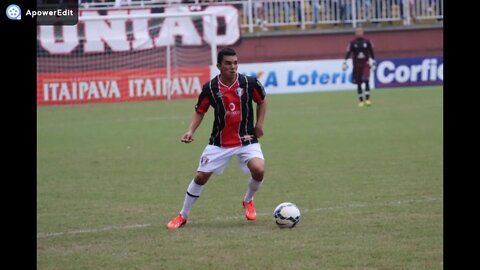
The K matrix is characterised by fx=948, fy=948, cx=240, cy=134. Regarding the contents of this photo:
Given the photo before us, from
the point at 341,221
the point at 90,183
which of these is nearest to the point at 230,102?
the point at 341,221

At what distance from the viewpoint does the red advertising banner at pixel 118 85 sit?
1206 inches

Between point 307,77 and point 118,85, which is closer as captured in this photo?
point 118,85

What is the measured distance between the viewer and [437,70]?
115 ft

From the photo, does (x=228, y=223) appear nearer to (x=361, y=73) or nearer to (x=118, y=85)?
(x=361, y=73)

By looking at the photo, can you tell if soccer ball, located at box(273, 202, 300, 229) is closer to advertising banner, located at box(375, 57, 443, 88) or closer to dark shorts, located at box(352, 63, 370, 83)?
dark shorts, located at box(352, 63, 370, 83)

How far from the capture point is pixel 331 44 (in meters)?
35.5

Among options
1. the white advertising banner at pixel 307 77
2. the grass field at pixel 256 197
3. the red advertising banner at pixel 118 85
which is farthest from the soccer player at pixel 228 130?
the white advertising banner at pixel 307 77

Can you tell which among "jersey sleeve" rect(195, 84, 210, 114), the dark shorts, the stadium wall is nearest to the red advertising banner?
the stadium wall

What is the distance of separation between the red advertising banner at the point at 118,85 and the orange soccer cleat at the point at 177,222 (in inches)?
853

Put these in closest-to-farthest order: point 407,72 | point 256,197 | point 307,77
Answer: point 256,197, point 307,77, point 407,72

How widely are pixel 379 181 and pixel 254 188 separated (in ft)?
9.54

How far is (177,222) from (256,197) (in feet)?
7.20

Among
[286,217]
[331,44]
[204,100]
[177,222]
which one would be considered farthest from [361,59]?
[286,217]
